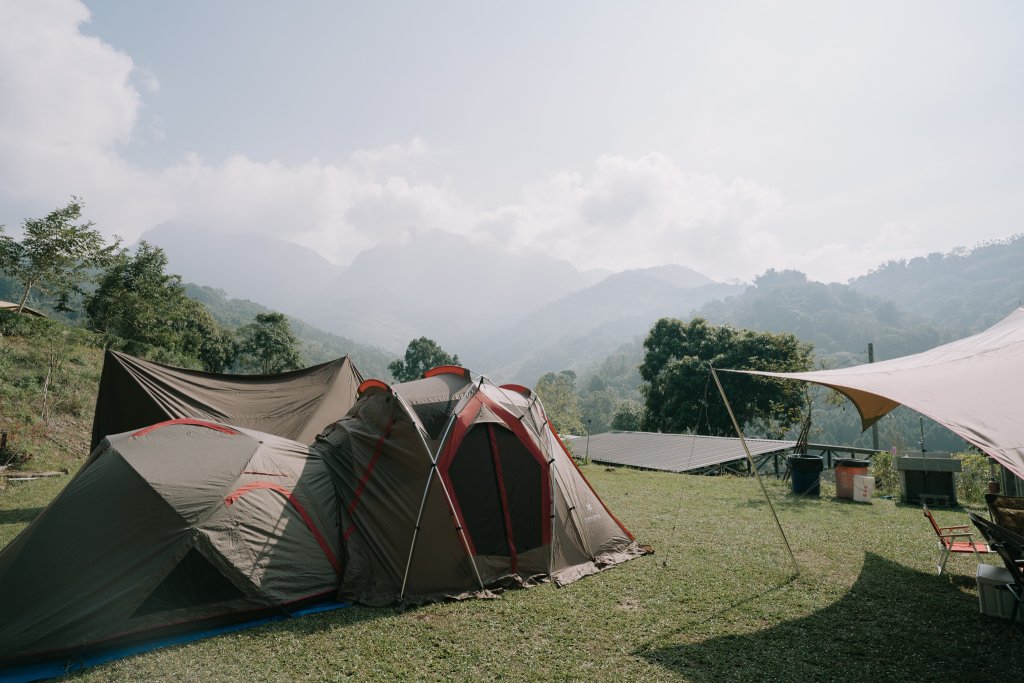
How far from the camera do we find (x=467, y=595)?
5273mm

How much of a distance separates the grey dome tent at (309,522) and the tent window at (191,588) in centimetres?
1

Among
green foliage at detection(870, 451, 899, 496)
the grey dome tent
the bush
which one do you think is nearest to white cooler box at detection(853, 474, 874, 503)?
green foliage at detection(870, 451, 899, 496)

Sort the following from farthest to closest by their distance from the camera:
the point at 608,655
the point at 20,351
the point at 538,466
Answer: the point at 20,351
the point at 538,466
the point at 608,655

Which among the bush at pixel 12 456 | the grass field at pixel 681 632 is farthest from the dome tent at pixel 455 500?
the bush at pixel 12 456

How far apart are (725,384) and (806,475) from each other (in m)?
20.6

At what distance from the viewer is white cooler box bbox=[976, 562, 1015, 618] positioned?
14.8ft

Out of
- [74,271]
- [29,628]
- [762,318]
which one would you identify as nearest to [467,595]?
[29,628]

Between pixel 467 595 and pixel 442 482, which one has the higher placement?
pixel 442 482

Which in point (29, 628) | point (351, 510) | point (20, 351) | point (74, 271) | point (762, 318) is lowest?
point (29, 628)

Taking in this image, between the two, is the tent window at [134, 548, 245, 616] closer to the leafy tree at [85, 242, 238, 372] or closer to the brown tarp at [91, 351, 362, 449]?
the brown tarp at [91, 351, 362, 449]

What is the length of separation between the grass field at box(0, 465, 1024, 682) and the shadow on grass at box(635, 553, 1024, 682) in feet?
0.05

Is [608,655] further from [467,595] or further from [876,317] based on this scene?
[876,317]

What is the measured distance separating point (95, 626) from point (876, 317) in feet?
556

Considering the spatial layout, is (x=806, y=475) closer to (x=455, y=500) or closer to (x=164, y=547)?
(x=455, y=500)
